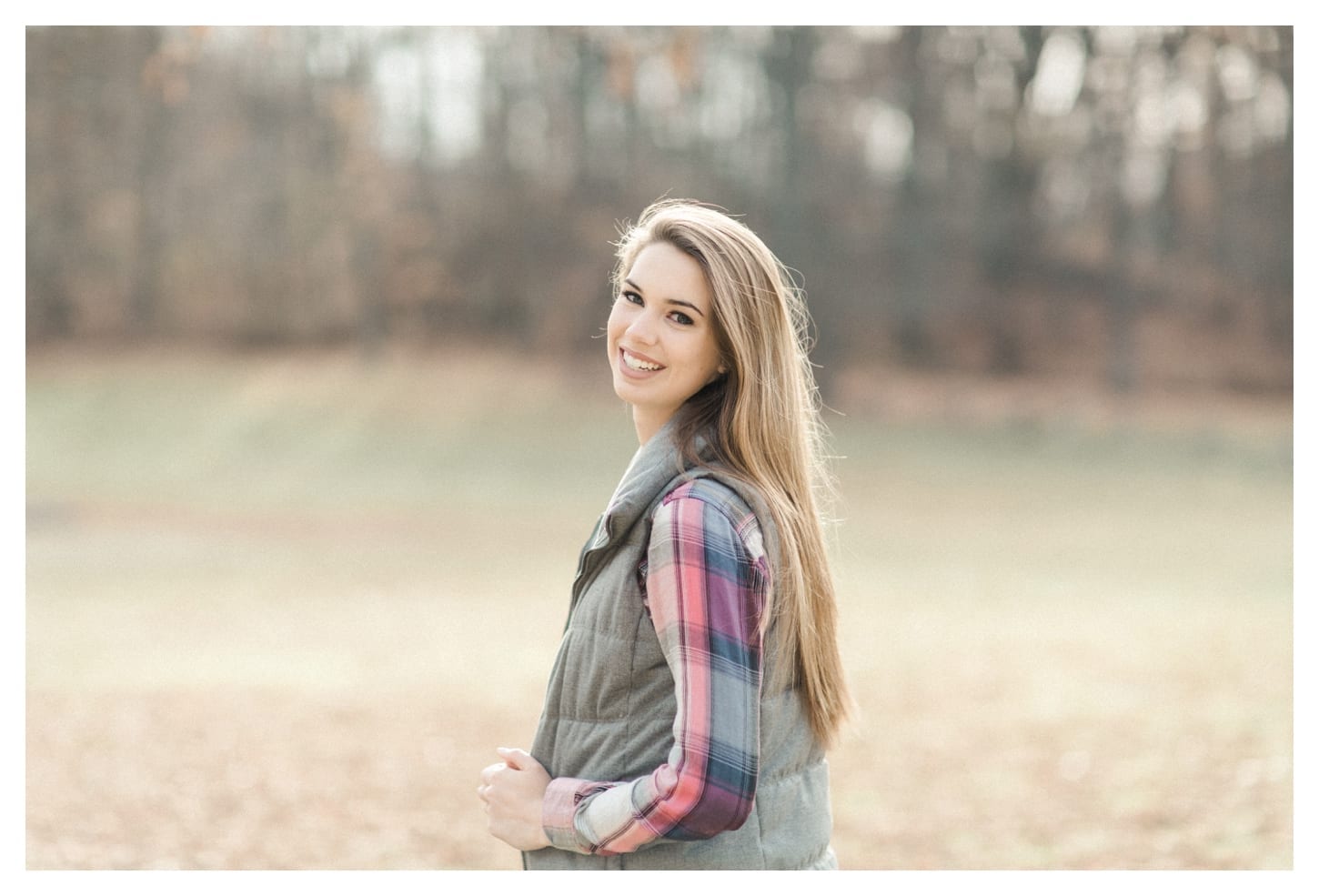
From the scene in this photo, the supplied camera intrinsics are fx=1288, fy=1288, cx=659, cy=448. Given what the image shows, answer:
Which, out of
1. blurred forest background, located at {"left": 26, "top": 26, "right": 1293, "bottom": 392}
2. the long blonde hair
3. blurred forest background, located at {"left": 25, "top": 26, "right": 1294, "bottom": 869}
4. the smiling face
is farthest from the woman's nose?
blurred forest background, located at {"left": 26, "top": 26, "right": 1293, "bottom": 392}

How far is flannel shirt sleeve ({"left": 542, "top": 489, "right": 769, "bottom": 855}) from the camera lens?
1.85 m

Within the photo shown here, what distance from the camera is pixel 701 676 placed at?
6.10 ft

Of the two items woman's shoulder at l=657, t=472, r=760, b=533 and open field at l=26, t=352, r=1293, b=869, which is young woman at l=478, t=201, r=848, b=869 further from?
open field at l=26, t=352, r=1293, b=869

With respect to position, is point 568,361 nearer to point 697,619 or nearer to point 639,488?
point 639,488

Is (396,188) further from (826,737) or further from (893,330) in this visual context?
(826,737)

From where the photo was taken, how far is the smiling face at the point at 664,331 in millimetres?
2086

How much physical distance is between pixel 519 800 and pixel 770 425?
2.38 ft

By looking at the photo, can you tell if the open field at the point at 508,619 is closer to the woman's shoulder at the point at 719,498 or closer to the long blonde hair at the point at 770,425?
the long blonde hair at the point at 770,425

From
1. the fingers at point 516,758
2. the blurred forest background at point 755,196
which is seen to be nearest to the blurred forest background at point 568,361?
the blurred forest background at point 755,196

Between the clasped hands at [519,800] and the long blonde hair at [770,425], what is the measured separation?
43 cm

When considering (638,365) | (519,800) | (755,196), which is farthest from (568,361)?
(519,800)
